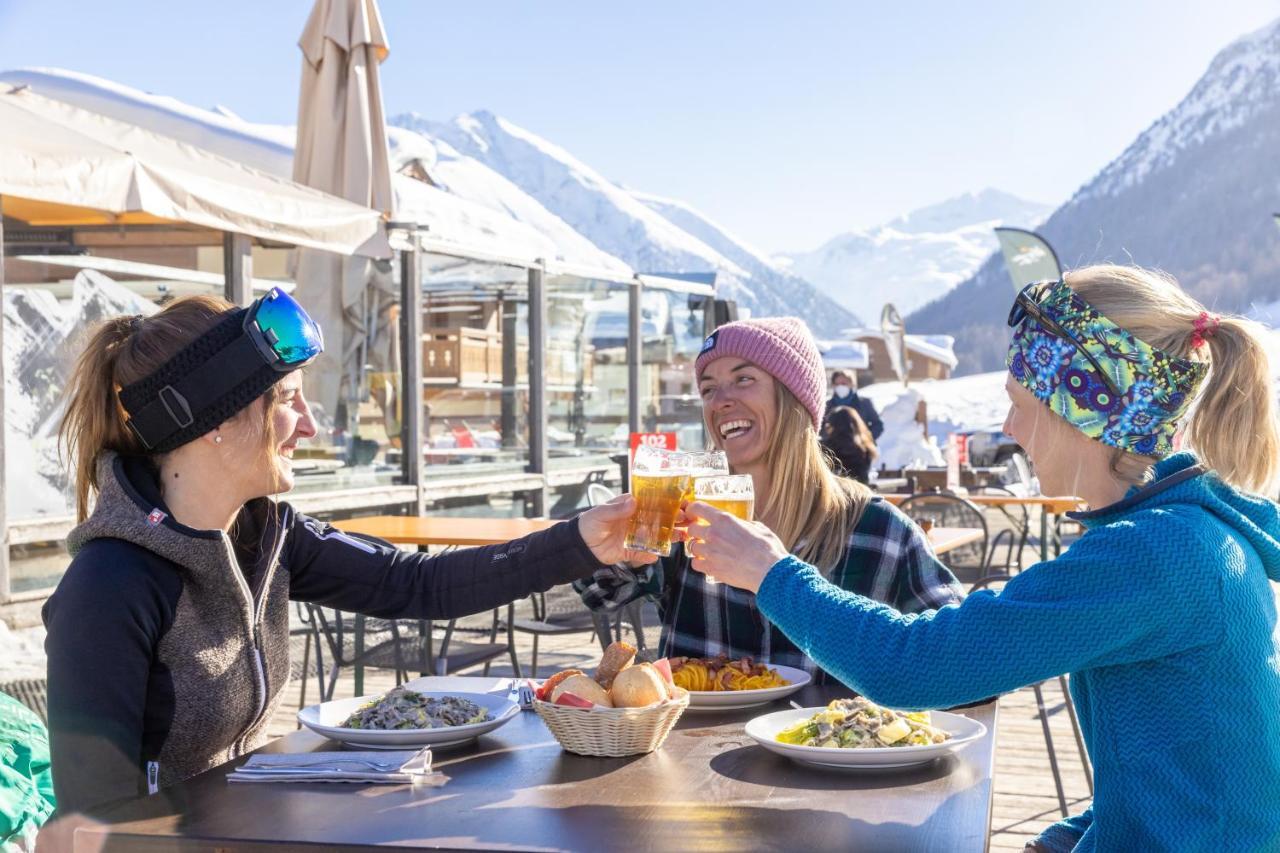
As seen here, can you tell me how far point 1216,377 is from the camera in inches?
69.1

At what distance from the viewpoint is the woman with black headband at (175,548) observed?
189cm

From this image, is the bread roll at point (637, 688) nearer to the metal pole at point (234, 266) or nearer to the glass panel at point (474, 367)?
the metal pole at point (234, 266)

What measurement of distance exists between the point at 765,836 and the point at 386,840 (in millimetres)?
442

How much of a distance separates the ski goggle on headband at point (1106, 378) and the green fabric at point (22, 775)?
2049 mm

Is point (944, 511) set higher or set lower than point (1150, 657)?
lower

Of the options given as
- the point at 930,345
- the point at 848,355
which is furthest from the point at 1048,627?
the point at 930,345

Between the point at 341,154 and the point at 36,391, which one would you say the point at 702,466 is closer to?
the point at 36,391

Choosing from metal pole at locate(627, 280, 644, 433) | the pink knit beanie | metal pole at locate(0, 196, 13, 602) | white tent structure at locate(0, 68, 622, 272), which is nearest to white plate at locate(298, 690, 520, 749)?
the pink knit beanie

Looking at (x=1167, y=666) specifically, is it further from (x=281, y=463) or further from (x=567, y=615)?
(x=567, y=615)

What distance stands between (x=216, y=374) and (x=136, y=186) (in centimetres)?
351


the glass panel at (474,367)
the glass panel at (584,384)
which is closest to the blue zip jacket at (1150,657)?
the glass panel at (474,367)

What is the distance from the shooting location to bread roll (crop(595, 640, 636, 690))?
2.01 meters

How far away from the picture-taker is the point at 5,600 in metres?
5.50

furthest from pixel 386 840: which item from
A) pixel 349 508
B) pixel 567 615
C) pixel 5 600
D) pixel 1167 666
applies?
pixel 349 508
